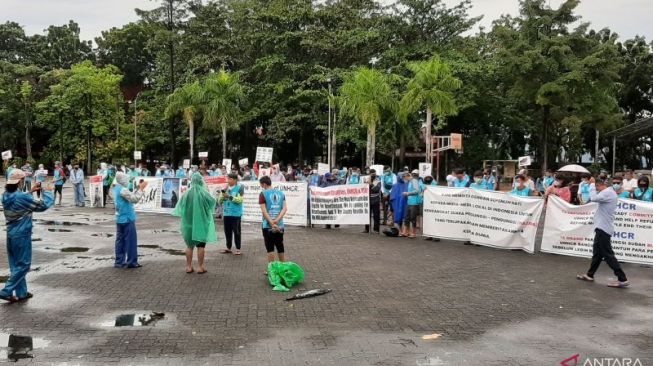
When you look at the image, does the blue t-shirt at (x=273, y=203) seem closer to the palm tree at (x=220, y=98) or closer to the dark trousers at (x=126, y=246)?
the dark trousers at (x=126, y=246)

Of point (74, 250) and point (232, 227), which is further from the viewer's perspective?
point (74, 250)

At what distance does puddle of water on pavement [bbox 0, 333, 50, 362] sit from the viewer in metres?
5.36

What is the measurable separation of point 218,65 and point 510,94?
890 inches

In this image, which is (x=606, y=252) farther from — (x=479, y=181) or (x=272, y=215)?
(x=479, y=181)

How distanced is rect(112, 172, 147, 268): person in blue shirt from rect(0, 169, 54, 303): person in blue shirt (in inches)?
87.3

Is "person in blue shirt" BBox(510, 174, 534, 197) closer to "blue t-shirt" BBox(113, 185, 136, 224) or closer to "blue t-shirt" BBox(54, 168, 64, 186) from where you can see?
"blue t-shirt" BBox(113, 185, 136, 224)

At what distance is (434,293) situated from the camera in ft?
26.8

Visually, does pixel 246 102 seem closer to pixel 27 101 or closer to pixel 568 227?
pixel 27 101

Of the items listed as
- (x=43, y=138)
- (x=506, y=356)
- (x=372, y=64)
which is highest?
(x=372, y=64)

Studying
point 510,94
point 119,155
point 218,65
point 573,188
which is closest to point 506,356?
point 573,188

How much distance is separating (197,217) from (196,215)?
0.12 feet

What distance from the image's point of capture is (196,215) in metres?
9.12

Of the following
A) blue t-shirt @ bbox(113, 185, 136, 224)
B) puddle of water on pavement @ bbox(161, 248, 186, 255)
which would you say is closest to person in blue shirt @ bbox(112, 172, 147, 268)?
blue t-shirt @ bbox(113, 185, 136, 224)

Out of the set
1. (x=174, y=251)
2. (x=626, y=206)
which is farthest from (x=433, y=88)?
(x=174, y=251)
